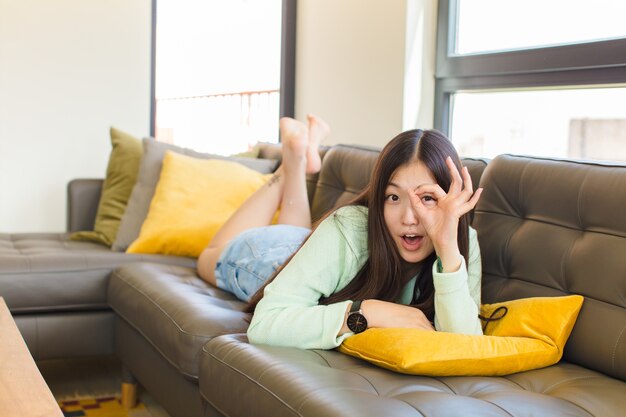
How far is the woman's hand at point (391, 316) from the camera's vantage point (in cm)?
181

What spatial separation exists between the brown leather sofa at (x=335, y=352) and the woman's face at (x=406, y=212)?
28 cm

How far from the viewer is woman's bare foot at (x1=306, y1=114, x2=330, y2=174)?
10.1ft

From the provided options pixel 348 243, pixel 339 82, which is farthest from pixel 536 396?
pixel 339 82

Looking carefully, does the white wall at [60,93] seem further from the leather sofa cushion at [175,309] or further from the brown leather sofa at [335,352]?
the leather sofa cushion at [175,309]

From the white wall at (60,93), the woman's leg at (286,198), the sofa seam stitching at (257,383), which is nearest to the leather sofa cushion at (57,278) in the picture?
the woman's leg at (286,198)

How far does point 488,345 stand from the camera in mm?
1720

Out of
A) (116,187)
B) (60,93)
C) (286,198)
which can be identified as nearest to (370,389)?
(286,198)

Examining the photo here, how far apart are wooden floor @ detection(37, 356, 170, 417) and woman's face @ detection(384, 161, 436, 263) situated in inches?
53.8

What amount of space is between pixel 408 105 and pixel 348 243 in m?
1.76

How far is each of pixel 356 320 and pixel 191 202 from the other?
167cm

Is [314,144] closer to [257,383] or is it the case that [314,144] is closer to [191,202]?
[191,202]

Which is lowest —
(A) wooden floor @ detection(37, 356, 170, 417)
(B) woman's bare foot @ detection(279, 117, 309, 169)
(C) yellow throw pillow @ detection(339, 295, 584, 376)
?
(A) wooden floor @ detection(37, 356, 170, 417)

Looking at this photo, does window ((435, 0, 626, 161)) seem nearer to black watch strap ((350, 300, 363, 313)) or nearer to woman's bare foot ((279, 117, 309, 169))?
woman's bare foot ((279, 117, 309, 169))

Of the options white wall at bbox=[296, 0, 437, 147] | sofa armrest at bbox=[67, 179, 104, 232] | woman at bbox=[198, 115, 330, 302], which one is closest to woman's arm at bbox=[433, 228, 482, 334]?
woman at bbox=[198, 115, 330, 302]
